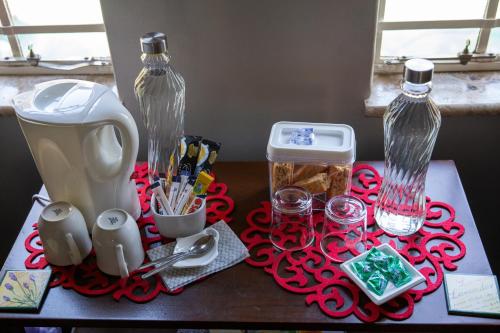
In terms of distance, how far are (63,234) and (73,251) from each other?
0.04 meters

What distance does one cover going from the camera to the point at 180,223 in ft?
3.17

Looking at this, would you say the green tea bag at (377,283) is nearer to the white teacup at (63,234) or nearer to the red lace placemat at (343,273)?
the red lace placemat at (343,273)

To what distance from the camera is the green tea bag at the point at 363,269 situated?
A: 0.88 meters

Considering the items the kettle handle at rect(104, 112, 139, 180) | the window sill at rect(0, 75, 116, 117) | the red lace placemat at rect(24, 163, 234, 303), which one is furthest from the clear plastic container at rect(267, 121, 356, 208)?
the window sill at rect(0, 75, 116, 117)

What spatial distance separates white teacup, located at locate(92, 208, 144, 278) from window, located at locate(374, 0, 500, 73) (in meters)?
0.77

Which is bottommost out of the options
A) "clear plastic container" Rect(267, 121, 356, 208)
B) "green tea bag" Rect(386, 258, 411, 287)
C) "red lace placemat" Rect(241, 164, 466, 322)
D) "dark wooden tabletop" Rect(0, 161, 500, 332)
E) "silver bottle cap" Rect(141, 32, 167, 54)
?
"dark wooden tabletop" Rect(0, 161, 500, 332)

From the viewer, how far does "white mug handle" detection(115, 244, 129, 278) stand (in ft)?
2.85

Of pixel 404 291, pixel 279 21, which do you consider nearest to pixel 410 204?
pixel 404 291

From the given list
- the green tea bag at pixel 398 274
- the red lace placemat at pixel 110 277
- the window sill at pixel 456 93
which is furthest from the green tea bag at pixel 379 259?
the window sill at pixel 456 93

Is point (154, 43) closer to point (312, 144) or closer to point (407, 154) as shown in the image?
point (312, 144)

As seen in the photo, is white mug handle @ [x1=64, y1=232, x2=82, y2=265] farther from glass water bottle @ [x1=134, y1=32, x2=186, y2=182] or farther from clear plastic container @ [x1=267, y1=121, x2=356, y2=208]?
clear plastic container @ [x1=267, y1=121, x2=356, y2=208]

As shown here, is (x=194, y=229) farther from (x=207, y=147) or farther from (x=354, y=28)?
(x=354, y=28)

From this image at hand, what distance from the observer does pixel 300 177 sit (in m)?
1.02

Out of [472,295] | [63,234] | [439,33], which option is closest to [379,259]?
[472,295]
